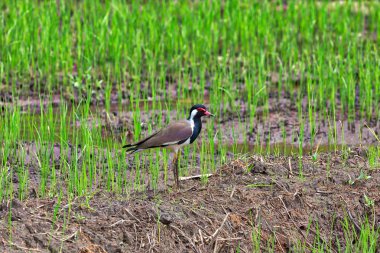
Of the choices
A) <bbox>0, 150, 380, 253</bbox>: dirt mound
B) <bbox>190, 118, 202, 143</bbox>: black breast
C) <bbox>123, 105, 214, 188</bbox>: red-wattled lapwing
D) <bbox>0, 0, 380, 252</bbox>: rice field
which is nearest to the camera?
<bbox>0, 150, 380, 253</bbox>: dirt mound

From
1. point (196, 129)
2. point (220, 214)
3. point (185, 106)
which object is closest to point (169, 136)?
point (196, 129)

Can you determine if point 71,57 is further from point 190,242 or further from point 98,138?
point 190,242

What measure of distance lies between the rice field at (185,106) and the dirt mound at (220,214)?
0.7 inches

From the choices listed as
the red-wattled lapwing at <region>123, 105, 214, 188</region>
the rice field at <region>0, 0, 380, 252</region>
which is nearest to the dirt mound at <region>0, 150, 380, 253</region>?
the rice field at <region>0, 0, 380, 252</region>

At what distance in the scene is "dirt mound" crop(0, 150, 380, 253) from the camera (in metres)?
6.07

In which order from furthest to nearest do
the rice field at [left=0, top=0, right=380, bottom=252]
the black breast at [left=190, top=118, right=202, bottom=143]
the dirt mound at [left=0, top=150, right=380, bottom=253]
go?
the black breast at [left=190, top=118, right=202, bottom=143], the rice field at [left=0, top=0, right=380, bottom=252], the dirt mound at [left=0, top=150, right=380, bottom=253]

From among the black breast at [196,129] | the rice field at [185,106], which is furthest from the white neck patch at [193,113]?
the rice field at [185,106]

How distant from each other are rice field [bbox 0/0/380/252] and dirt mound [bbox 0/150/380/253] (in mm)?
17

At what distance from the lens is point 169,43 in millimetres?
11375

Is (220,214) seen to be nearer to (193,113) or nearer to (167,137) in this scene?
(167,137)

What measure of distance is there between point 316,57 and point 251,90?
4.78ft

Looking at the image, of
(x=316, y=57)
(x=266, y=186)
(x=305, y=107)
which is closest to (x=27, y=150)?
(x=266, y=186)

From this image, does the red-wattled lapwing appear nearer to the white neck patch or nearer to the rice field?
the white neck patch

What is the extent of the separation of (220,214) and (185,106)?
3.36 m
